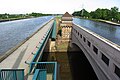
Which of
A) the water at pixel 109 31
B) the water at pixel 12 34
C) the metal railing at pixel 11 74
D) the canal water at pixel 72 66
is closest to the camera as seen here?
the metal railing at pixel 11 74

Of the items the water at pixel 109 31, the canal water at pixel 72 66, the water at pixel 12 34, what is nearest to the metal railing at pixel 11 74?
the canal water at pixel 72 66

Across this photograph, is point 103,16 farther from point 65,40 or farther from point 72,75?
point 72,75

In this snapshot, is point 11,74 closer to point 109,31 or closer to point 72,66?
point 72,66

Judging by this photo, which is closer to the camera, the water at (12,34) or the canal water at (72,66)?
the canal water at (72,66)

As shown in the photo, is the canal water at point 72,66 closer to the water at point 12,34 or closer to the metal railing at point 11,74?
the water at point 12,34

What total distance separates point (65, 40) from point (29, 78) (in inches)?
1688

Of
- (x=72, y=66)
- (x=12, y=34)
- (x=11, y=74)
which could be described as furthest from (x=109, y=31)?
(x=11, y=74)

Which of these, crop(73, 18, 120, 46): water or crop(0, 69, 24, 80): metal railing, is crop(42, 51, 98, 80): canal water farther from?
crop(0, 69, 24, 80): metal railing

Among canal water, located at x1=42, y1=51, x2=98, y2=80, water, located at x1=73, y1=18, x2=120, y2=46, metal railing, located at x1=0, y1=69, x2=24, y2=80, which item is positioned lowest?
canal water, located at x1=42, y1=51, x2=98, y2=80

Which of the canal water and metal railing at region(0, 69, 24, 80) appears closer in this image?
metal railing at region(0, 69, 24, 80)

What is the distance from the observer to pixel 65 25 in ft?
190

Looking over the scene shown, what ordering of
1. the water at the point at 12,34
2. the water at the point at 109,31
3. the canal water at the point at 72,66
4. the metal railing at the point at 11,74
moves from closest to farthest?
Answer: the metal railing at the point at 11,74
the canal water at the point at 72,66
the water at the point at 12,34
the water at the point at 109,31

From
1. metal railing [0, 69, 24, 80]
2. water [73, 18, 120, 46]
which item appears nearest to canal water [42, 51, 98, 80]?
water [73, 18, 120, 46]

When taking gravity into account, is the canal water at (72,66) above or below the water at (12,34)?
below
